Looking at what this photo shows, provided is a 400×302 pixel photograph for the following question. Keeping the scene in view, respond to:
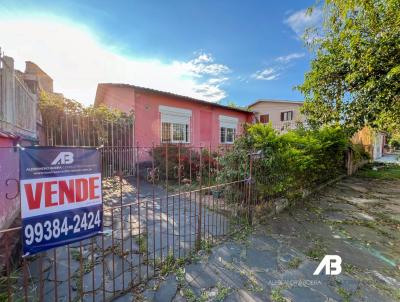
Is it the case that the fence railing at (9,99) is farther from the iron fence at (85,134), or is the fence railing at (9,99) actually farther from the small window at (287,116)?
the small window at (287,116)

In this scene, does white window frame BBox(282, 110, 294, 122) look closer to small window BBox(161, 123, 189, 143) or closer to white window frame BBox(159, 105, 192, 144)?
white window frame BBox(159, 105, 192, 144)

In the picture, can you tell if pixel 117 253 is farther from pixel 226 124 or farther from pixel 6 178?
pixel 226 124

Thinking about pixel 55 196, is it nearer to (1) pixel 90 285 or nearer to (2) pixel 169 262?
(1) pixel 90 285

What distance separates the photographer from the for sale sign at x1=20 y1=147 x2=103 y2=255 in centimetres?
146

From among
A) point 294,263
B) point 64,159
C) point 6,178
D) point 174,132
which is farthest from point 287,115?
point 64,159

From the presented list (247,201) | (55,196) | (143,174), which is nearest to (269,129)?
(247,201)

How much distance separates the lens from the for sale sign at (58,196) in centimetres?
146

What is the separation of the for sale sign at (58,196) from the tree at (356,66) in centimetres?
505

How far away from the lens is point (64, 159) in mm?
1632

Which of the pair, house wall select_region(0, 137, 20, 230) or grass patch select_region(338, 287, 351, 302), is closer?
grass patch select_region(338, 287, 351, 302)

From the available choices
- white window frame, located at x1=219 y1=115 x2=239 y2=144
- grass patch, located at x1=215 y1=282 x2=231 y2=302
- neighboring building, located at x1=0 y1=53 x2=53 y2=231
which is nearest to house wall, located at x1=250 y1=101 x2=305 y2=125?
white window frame, located at x1=219 y1=115 x2=239 y2=144

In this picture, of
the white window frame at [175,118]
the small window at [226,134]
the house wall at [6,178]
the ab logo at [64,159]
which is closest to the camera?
the ab logo at [64,159]

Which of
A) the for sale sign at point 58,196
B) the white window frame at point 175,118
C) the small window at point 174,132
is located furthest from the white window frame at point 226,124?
the for sale sign at point 58,196

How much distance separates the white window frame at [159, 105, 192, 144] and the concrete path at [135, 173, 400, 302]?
23.5 feet
